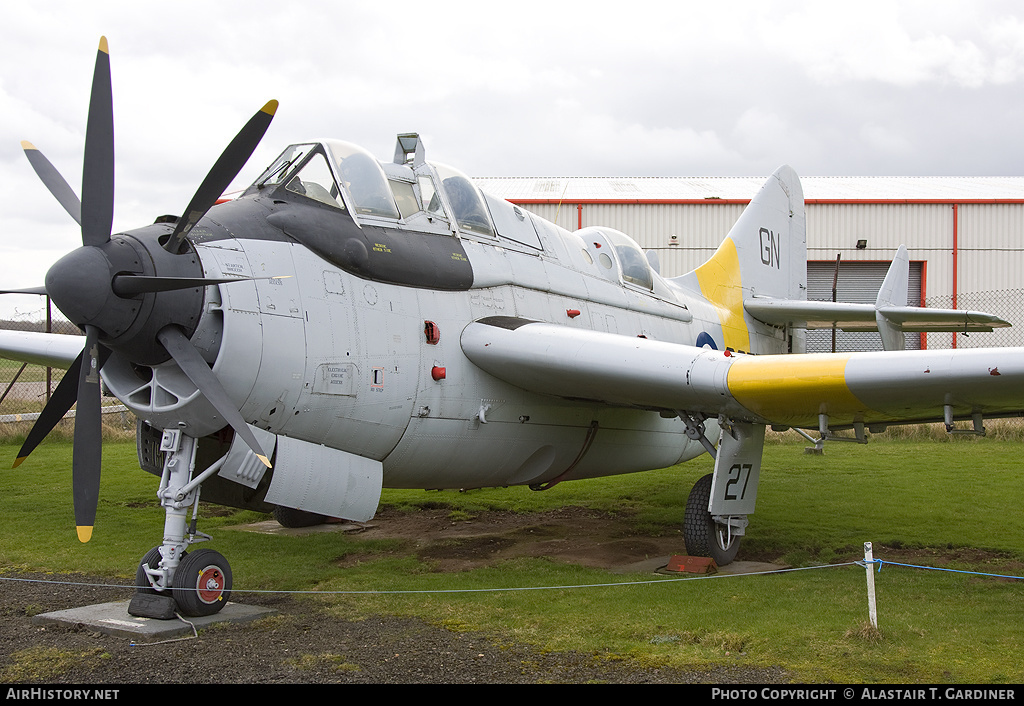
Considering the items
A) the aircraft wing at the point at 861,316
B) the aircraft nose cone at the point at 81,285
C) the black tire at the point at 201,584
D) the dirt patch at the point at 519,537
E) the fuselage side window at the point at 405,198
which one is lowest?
the dirt patch at the point at 519,537

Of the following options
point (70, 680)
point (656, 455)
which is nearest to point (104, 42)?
point (70, 680)

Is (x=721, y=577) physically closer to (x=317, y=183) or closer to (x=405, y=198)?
(x=405, y=198)

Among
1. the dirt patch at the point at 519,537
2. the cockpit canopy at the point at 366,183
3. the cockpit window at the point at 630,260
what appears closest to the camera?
the cockpit canopy at the point at 366,183

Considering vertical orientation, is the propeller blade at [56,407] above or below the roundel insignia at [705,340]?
below

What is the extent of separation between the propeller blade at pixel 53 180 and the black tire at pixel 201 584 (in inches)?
114

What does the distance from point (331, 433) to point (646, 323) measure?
5093 millimetres

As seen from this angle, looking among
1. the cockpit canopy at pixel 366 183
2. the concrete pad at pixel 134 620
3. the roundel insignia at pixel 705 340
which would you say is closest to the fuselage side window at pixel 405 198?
the cockpit canopy at pixel 366 183

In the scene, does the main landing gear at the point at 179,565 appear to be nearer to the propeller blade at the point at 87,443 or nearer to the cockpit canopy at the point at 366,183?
the propeller blade at the point at 87,443

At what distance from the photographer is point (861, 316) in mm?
12547

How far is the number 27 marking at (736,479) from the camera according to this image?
8.61m

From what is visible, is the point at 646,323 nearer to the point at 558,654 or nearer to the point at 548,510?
the point at 548,510

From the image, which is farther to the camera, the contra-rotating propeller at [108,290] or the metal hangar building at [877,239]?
the metal hangar building at [877,239]

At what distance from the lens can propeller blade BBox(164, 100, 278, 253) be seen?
5773 millimetres

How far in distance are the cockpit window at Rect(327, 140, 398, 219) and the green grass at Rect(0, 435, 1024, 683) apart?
10.9 feet
